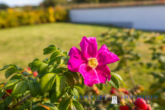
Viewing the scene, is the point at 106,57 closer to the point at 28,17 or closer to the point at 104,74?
the point at 104,74

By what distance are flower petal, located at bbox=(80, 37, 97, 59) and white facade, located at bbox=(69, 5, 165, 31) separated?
1032cm

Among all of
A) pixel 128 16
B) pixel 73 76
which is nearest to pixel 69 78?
pixel 73 76

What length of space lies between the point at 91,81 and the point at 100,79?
0.11 ft

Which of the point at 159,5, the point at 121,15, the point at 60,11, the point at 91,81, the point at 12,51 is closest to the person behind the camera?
the point at 91,81

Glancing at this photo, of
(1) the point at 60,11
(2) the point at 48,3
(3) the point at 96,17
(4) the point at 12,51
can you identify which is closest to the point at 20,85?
(4) the point at 12,51

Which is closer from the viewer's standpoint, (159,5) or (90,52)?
(90,52)

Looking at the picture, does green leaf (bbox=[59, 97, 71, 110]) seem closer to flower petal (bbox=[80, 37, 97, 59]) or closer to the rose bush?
the rose bush

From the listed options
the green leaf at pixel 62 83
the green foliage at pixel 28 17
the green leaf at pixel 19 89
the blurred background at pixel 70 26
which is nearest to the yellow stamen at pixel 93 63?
the green leaf at pixel 62 83

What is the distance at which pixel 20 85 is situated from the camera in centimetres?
52

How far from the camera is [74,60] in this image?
1.60 ft

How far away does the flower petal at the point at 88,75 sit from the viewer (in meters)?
0.48

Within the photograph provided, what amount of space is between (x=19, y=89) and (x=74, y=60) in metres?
0.21

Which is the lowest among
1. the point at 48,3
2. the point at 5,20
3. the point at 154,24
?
the point at 154,24

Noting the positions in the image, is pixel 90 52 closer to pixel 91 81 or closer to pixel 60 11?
pixel 91 81
